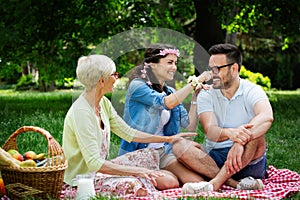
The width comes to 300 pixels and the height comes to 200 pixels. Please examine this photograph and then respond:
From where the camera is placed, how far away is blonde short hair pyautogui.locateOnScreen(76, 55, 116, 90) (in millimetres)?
4164

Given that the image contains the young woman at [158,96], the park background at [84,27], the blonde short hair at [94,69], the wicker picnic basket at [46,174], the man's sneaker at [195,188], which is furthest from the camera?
the park background at [84,27]

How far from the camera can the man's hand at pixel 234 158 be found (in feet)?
15.2

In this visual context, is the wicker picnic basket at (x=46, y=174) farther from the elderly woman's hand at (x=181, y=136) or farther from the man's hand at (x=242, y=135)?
the man's hand at (x=242, y=135)

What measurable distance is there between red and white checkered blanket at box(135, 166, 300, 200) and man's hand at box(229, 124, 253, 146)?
397 millimetres

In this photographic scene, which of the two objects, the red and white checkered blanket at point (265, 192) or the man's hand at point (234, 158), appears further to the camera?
the man's hand at point (234, 158)

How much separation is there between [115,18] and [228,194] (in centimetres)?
1046

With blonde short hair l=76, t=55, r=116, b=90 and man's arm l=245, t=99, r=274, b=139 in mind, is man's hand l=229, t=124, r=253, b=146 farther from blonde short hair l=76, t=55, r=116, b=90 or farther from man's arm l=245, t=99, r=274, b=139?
blonde short hair l=76, t=55, r=116, b=90

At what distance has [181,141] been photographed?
462 centimetres

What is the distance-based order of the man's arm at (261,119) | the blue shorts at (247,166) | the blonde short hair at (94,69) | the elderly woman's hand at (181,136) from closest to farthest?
the blonde short hair at (94,69), the elderly woman's hand at (181,136), the man's arm at (261,119), the blue shorts at (247,166)

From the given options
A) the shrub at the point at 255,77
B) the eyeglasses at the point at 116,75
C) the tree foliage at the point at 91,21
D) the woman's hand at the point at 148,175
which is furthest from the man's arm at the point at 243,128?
the shrub at the point at 255,77

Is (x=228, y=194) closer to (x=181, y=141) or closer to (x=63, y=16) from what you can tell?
(x=181, y=141)

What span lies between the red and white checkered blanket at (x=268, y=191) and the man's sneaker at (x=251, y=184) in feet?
0.16

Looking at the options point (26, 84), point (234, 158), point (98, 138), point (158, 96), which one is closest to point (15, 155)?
point (98, 138)

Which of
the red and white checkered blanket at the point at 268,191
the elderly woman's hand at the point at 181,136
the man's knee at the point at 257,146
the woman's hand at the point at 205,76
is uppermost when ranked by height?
the woman's hand at the point at 205,76
